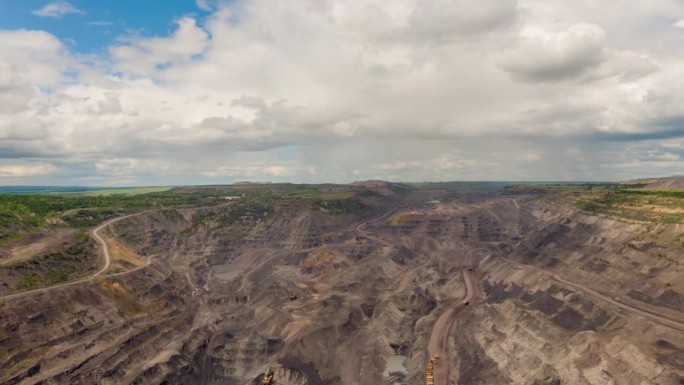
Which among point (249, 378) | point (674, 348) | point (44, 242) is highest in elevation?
point (44, 242)

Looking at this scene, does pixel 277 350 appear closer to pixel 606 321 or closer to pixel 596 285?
pixel 606 321

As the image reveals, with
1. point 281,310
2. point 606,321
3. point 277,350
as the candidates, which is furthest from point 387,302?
point 606,321

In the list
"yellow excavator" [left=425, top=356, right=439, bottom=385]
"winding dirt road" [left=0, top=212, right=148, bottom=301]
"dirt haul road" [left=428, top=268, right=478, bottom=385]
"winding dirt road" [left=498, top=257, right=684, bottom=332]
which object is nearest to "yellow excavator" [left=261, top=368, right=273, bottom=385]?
"yellow excavator" [left=425, top=356, right=439, bottom=385]

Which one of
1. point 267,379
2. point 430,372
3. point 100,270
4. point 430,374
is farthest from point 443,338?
point 100,270

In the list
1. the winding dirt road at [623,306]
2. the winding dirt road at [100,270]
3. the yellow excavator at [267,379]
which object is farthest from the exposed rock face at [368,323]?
the winding dirt road at [100,270]

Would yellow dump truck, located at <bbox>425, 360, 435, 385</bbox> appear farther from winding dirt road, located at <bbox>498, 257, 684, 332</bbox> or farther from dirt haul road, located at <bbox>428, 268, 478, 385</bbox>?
winding dirt road, located at <bbox>498, 257, 684, 332</bbox>

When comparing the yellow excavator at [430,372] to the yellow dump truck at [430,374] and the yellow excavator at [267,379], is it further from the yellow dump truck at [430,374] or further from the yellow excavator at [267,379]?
the yellow excavator at [267,379]

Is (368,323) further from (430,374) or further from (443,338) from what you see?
(430,374)
